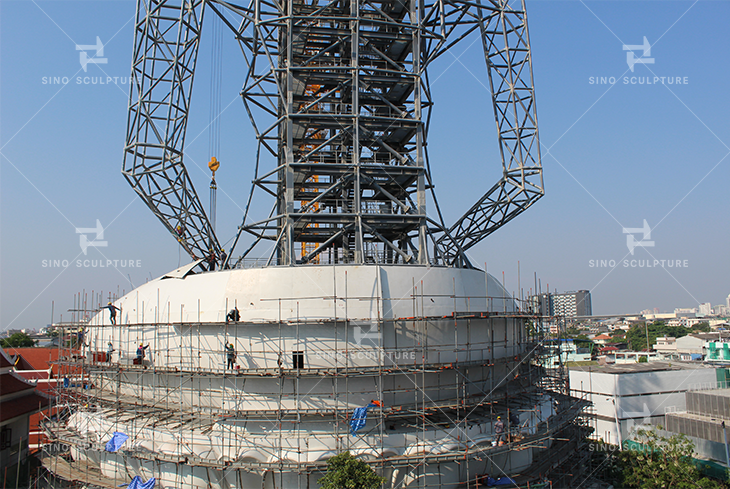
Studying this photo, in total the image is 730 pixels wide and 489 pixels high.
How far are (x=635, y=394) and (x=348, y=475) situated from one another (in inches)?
1397

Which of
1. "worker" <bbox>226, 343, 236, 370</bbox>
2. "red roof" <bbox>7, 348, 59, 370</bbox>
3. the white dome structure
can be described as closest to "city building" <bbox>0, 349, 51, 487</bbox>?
the white dome structure

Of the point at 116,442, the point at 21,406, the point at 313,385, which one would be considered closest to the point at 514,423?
the point at 313,385

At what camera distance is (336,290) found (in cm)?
1752

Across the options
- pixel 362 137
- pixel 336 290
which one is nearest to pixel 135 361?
pixel 336 290

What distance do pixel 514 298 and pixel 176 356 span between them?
1513 centimetres

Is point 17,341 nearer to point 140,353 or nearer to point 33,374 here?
point 33,374

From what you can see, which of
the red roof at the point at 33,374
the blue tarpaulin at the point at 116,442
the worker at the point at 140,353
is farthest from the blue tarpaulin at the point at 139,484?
the red roof at the point at 33,374

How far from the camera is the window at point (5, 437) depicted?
25.9m

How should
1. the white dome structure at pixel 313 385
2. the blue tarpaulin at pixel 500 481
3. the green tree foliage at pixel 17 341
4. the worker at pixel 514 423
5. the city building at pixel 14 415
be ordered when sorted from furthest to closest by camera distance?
the green tree foliage at pixel 17 341, the city building at pixel 14 415, the worker at pixel 514 423, the blue tarpaulin at pixel 500 481, the white dome structure at pixel 313 385

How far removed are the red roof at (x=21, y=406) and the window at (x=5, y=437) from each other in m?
1.30

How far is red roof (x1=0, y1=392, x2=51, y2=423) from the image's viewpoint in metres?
25.5

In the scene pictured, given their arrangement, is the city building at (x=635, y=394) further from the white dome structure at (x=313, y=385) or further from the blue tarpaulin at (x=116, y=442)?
the blue tarpaulin at (x=116, y=442)

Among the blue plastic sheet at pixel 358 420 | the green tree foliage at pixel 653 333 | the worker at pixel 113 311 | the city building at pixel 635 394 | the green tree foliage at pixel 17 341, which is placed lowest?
the green tree foliage at pixel 653 333

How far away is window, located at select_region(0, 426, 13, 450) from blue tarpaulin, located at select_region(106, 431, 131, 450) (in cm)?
1483
